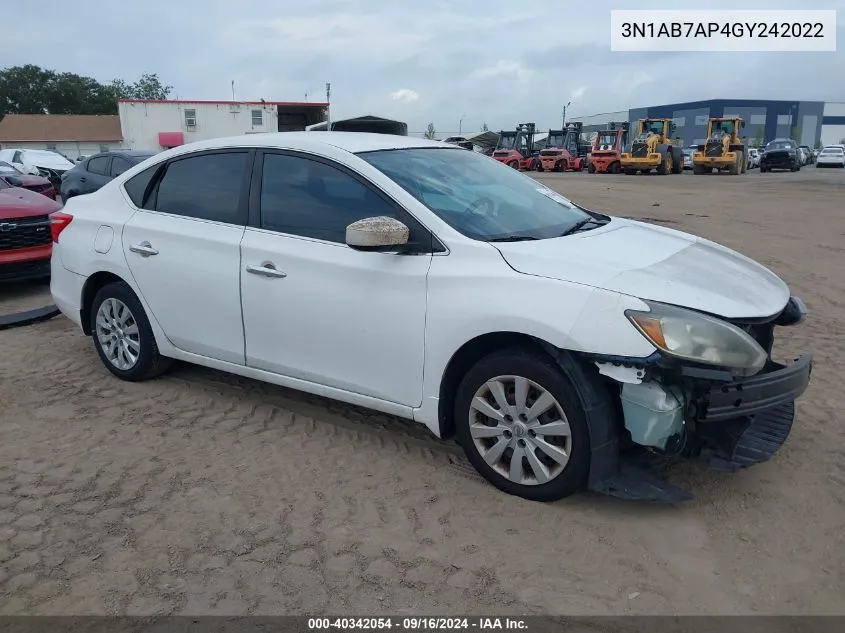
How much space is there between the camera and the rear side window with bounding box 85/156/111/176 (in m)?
13.4

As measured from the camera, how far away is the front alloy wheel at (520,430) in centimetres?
315

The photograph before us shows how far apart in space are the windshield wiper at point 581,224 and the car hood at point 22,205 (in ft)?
20.0

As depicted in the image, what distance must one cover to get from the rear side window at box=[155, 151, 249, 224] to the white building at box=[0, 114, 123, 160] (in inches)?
2321

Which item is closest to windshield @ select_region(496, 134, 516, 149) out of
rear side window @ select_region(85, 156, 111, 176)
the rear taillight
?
rear side window @ select_region(85, 156, 111, 176)

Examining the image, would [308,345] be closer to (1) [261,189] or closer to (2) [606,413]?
(1) [261,189]

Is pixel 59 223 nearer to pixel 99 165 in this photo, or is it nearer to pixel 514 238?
pixel 514 238

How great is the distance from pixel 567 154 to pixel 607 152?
14.6 feet

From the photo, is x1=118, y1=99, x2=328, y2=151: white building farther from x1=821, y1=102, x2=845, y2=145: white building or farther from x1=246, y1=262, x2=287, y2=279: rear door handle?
x1=821, y1=102, x2=845, y2=145: white building

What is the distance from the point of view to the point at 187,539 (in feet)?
10.1

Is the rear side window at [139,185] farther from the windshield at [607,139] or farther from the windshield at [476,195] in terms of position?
the windshield at [607,139]

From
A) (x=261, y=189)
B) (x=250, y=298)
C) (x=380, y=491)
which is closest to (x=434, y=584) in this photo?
(x=380, y=491)

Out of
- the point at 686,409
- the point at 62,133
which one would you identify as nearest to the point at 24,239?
the point at 686,409

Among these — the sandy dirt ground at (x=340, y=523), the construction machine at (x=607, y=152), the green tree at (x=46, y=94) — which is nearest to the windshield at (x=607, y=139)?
the construction machine at (x=607, y=152)

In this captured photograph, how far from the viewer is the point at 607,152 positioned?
3747 centimetres
